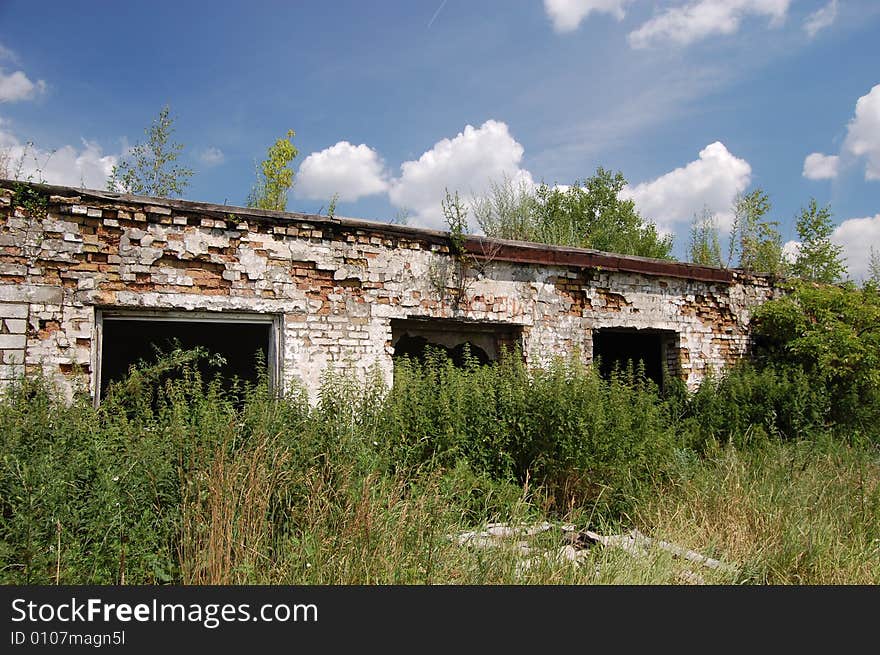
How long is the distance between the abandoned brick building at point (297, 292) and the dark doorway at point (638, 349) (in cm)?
12

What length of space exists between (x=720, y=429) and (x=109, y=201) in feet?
27.1

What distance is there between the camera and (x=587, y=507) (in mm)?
5984

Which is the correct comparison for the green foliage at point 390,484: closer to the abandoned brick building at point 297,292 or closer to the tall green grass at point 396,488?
the tall green grass at point 396,488

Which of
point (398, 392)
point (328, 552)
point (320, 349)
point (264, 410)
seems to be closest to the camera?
point (328, 552)

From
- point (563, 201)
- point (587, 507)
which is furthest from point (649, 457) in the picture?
point (563, 201)

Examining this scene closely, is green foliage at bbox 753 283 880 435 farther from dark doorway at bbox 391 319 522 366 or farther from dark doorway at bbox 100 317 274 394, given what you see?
dark doorway at bbox 100 317 274 394

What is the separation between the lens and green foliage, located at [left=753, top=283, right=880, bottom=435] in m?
9.69

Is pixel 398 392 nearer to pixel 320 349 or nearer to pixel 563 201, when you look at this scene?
pixel 320 349

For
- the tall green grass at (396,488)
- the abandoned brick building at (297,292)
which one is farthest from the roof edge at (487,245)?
the tall green grass at (396,488)

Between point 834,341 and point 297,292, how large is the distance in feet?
27.1

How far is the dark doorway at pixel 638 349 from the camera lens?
10.4 m

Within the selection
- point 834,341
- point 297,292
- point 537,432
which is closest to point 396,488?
point 537,432

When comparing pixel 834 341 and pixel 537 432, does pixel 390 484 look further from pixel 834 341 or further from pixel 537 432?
pixel 834 341

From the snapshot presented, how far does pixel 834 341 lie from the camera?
385 inches
